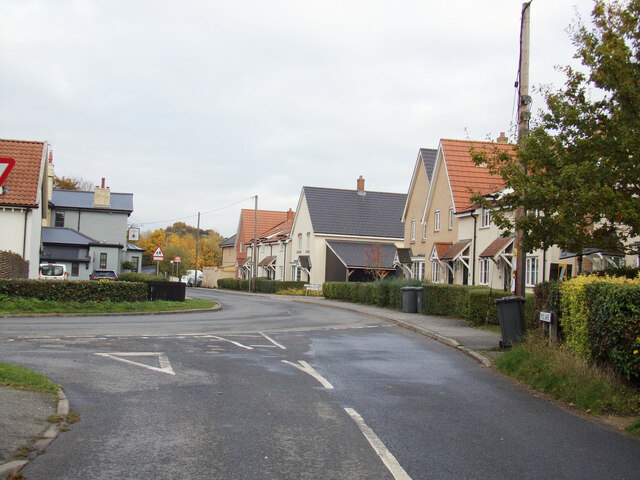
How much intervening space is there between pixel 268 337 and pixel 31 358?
6576mm

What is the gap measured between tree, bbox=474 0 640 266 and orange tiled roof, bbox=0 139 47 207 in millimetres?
23835

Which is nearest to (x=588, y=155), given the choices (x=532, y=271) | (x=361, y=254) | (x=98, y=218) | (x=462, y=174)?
(x=532, y=271)

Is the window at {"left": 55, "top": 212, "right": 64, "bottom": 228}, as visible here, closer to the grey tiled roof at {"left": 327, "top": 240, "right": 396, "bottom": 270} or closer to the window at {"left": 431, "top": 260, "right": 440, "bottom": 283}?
the grey tiled roof at {"left": 327, "top": 240, "right": 396, "bottom": 270}

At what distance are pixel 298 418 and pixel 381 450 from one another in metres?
1.60

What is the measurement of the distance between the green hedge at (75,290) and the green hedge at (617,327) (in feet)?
65.7

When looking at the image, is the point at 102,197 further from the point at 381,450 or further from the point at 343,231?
the point at 381,450

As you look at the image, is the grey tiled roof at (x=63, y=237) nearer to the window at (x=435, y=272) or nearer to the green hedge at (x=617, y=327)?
the window at (x=435, y=272)

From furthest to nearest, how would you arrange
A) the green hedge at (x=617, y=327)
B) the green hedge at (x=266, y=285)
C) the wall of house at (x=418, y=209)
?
the green hedge at (x=266, y=285), the wall of house at (x=418, y=209), the green hedge at (x=617, y=327)

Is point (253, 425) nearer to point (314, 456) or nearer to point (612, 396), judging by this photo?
point (314, 456)

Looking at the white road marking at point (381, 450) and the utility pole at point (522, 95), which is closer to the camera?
the white road marking at point (381, 450)

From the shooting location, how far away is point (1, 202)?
30094 mm

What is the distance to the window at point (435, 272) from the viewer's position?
37.3 m

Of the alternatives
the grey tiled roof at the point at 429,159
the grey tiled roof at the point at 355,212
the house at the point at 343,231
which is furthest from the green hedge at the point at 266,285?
the grey tiled roof at the point at 429,159

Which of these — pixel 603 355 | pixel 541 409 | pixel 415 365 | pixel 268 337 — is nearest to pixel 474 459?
pixel 541 409
